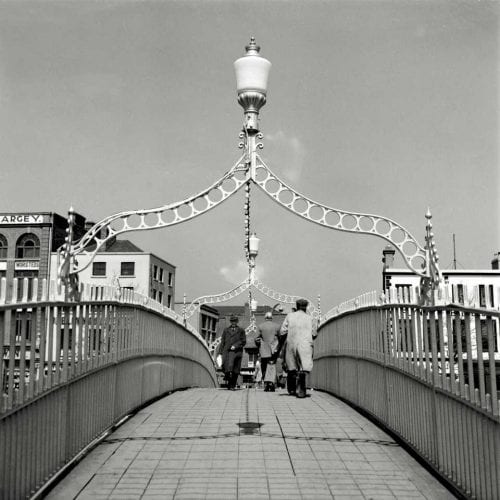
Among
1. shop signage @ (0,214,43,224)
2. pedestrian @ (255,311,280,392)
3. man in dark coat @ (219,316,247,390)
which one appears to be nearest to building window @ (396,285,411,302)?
man in dark coat @ (219,316,247,390)

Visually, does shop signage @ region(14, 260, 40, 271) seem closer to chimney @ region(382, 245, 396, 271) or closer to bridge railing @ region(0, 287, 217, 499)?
chimney @ region(382, 245, 396, 271)

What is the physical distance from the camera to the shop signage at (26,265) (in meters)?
64.3

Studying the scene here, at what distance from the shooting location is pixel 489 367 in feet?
17.0

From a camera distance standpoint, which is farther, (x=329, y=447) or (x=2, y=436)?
(x=329, y=447)

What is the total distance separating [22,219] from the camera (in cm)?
6538

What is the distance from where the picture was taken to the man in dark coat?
51.2ft

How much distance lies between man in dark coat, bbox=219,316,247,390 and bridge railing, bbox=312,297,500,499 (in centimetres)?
526

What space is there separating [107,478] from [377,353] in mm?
4006

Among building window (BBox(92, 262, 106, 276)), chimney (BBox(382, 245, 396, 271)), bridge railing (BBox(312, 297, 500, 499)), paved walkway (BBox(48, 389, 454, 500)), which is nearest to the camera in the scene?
bridge railing (BBox(312, 297, 500, 499))

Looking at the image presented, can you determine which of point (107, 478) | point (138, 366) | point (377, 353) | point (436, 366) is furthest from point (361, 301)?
point (107, 478)

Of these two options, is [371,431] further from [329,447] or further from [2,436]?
[2,436]

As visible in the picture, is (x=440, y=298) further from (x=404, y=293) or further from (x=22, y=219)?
(x=22, y=219)

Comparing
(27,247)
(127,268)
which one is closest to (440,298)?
(27,247)

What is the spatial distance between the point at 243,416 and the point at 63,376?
151 inches
